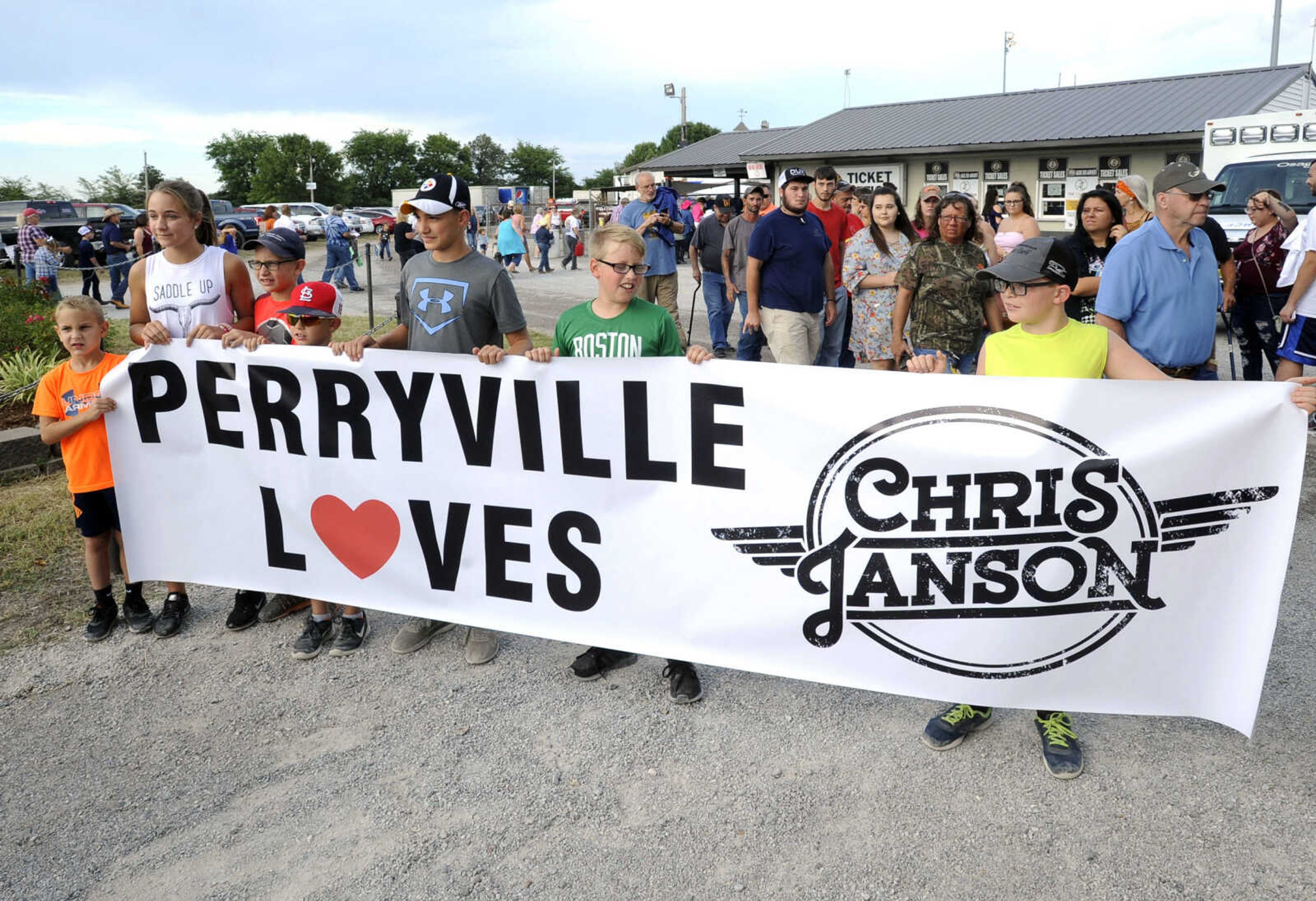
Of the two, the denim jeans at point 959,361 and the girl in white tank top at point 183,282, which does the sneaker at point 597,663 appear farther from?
the denim jeans at point 959,361

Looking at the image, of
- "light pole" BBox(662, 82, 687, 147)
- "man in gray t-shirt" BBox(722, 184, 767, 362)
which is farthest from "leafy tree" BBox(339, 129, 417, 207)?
"man in gray t-shirt" BBox(722, 184, 767, 362)

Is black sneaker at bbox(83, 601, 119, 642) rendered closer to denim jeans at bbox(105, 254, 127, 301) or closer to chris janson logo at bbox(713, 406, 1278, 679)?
chris janson logo at bbox(713, 406, 1278, 679)

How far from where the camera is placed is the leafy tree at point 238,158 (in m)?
123

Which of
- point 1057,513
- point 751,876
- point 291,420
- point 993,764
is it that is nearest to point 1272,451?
point 1057,513

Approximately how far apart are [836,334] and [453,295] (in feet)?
16.3

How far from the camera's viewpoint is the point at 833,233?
848 cm

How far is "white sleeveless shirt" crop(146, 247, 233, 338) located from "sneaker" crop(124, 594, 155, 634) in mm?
1244

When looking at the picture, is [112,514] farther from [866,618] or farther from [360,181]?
[360,181]

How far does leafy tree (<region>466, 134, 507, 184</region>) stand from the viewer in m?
155

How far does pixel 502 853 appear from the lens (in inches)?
117

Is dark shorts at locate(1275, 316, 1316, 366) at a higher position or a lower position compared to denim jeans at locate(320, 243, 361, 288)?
lower

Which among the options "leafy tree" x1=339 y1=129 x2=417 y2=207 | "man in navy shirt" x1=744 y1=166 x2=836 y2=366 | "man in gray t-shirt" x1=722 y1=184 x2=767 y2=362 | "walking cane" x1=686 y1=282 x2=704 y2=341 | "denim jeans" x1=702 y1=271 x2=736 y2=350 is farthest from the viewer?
"leafy tree" x1=339 y1=129 x2=417 y2=207

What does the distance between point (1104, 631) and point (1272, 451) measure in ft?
2.54

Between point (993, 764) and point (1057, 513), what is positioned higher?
point (1057, 513)
